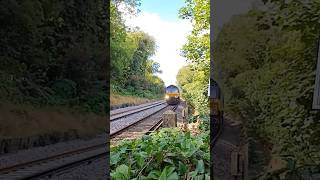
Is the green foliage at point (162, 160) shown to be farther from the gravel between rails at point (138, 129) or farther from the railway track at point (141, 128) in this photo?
the railway track at point (141, 128)

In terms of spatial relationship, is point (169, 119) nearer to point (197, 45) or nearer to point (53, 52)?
point (197, 45)

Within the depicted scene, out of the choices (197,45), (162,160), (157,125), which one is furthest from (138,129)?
(162,160)

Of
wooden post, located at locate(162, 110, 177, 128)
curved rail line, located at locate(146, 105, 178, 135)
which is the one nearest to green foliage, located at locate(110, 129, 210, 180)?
curved rail line, located at locate(146, 105, 178, 135)

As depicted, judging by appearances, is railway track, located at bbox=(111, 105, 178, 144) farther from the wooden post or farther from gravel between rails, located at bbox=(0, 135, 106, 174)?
gravel between rails, located at bbox=(0, 135, 106, 174)

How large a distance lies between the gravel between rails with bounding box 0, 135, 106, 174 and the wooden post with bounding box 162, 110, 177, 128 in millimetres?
3958

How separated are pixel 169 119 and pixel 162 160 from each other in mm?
2964

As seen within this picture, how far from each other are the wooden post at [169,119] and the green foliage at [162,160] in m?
2.07

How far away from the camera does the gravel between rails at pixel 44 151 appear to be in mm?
2404

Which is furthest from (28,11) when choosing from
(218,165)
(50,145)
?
(218,165)

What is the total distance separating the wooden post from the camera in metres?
6.84

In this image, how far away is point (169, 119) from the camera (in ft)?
22.7

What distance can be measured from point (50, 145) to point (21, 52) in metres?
0.62

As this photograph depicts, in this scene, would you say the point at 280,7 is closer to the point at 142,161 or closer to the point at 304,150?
the point at 304,150

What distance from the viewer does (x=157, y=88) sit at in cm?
577
